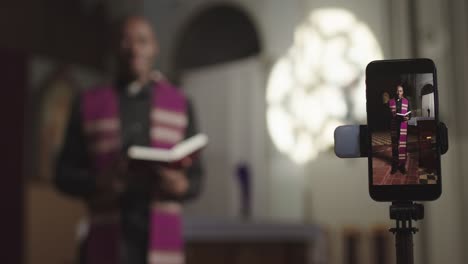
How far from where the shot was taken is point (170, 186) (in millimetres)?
2551

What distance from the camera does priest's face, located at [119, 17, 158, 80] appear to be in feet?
8.59

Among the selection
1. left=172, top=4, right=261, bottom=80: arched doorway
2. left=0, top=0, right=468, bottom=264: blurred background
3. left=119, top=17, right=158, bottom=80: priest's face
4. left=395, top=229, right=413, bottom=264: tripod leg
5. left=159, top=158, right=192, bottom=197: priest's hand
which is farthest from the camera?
left=172, top=4, right=261, bottom=80: arched doorway

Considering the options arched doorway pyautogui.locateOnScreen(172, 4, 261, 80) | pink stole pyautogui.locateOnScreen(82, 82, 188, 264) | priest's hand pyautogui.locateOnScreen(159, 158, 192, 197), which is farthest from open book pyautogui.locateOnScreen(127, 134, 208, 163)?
arched doorway pyautogui.locateOnScreen(172, 4, 261, 80)

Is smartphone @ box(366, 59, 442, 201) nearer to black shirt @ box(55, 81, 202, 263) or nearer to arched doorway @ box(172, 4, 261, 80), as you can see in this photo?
black shirt @ box(55, 81, 202, 263)

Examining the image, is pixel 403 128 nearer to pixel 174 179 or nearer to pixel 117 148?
pixel 174 179

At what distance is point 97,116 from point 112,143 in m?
0.13

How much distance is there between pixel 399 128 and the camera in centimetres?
71

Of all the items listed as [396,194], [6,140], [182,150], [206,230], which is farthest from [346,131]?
[6,140]

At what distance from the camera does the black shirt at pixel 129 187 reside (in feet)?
8.38

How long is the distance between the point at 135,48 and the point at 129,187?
50cm

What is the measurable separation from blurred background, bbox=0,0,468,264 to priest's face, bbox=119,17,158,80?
159cm

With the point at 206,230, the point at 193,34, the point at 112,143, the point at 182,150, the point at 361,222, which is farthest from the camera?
the point at 193,34

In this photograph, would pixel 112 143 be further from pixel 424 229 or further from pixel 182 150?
pixel 424 229

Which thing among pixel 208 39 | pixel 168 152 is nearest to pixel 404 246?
pixel 168 152
